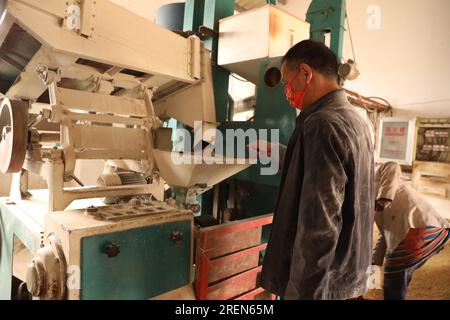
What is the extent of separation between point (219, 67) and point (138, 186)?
1063 mm

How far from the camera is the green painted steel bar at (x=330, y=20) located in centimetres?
172

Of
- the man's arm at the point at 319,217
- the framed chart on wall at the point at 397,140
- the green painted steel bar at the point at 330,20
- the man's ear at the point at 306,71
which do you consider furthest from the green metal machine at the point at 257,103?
the framed chart on wall at the point at 397,140

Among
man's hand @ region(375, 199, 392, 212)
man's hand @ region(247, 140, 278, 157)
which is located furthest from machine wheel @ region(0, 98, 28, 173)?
man's hand @ region(375, 199, 392, 212)

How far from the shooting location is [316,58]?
104 cm

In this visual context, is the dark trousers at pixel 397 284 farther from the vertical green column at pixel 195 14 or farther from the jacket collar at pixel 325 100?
the vertical green column at pixel 195 14

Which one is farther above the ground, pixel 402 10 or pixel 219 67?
pixel 402 10

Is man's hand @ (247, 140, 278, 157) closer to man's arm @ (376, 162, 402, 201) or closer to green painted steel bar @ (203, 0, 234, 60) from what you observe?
green painted steel bar @ (203, 0, 234, 60)

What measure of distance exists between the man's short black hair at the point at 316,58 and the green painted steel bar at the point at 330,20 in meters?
0.78

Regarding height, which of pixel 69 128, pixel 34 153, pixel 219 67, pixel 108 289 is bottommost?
pixel 108 289

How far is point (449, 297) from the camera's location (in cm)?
255

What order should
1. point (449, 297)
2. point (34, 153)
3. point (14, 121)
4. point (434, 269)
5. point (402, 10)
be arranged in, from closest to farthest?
point (14, 121) → point (34, 153) → point (449, 297) → point (434, 269) → point (402, 10)

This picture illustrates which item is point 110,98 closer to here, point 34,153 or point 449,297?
point 34,153

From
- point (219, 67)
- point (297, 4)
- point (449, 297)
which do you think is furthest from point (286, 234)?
point (297, 4)

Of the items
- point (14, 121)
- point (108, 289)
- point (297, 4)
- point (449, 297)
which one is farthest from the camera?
point (297, 4)
